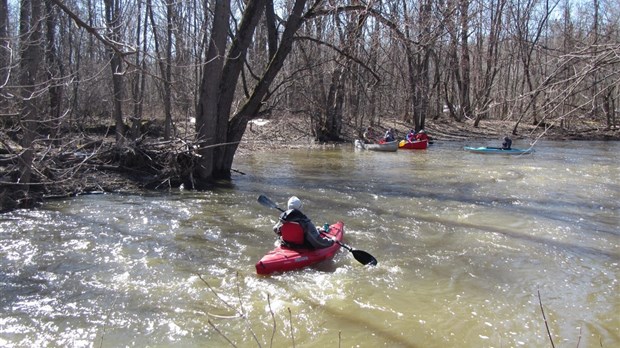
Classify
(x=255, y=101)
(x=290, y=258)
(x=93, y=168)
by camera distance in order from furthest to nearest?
1. (x=255, y=101)
2. (x=93, y=168)
3. (x=290, y=258)

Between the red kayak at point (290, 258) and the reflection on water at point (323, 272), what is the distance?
0.12m

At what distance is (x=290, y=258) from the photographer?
6.33m

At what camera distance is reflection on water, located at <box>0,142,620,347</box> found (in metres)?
4.78

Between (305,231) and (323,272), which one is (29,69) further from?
(323,272)

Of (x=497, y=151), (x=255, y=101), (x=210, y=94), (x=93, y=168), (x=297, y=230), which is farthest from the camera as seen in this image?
(x=497, y=151)

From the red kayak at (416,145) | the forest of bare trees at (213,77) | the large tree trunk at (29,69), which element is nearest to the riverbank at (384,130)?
the red kayak at (416,145)

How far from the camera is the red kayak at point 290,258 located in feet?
20.1

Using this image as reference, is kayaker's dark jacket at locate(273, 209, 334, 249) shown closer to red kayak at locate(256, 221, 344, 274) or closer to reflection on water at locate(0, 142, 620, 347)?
red kayak at locate(256, 221, 344, 274)

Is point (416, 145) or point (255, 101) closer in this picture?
point (255, 101)

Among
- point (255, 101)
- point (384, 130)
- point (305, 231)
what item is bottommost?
point (305, 231)

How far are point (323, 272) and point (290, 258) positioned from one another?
1.58 feet

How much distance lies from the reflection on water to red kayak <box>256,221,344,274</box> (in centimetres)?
12

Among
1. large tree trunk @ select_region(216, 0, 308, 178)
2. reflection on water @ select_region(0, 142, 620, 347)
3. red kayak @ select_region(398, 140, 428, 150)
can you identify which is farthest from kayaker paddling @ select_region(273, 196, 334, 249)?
red kayak @ select_region(398, 140, 428, 150)

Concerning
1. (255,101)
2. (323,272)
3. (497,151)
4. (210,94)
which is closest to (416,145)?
(497,151)
